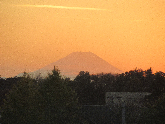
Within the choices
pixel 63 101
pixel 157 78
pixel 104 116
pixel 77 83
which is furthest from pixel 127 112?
pixel 77 83

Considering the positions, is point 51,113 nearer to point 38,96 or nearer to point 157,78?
point 38,96

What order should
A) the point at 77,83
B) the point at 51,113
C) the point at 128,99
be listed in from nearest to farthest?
the point at 51,113 → the point at 128,99 → the point at 77,83

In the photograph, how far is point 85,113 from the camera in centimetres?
2502

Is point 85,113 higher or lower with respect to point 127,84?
lower

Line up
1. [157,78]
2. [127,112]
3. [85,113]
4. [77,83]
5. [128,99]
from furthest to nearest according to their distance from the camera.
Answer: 1. [77,83]
2. [157,78]
3. [128,99]
4. [127,112]
5. [85,113]

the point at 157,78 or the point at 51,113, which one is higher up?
the point at 157,78

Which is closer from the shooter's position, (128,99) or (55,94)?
(55,94)

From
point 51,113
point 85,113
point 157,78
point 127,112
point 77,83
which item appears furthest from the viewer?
point 77,83

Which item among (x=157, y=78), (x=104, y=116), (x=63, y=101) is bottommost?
(x=104, y=116)

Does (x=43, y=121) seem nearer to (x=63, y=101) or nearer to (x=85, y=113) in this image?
(x=63, y=101)

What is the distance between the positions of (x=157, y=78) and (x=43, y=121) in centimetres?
4286

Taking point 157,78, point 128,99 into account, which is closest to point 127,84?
point 157,78

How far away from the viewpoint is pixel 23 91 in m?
18.3

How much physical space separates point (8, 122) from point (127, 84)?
49924mm
